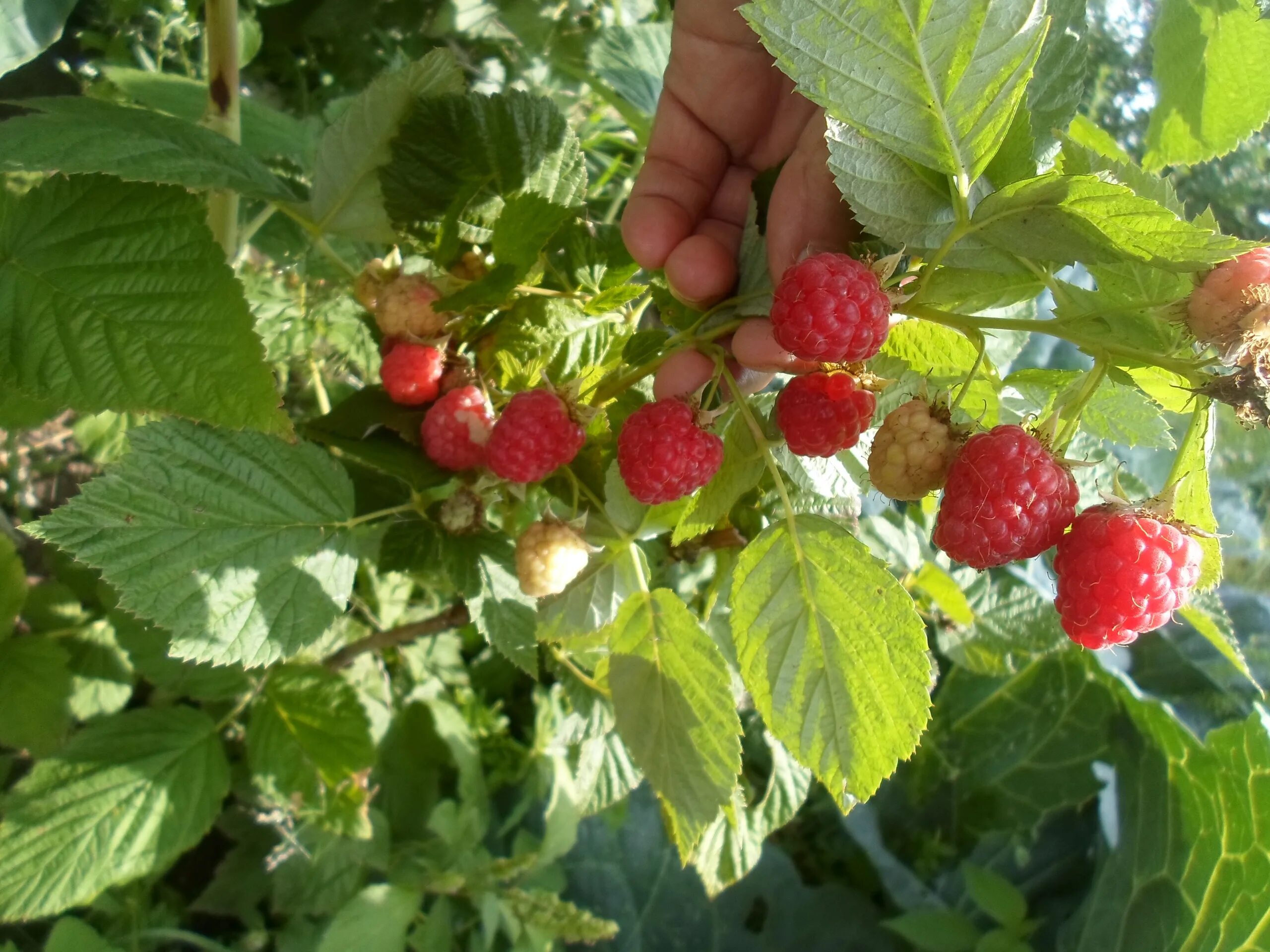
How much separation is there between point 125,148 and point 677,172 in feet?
1.89

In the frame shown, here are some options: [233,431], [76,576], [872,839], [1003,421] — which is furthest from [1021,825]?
[76,576]

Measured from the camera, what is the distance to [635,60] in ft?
4.41

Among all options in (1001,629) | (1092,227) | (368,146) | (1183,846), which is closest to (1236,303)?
(1092,227)

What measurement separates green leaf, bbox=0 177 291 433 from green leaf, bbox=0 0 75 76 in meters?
0.11

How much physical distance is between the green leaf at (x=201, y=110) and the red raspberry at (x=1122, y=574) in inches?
43.2

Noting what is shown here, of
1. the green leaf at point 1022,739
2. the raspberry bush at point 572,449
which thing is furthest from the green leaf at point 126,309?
the green leaf at point 1022,739

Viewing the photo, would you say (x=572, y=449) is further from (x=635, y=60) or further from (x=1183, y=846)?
(x=1183, y=846)

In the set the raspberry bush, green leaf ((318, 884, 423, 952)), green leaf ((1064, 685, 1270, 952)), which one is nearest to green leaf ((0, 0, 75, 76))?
the raspberry bush

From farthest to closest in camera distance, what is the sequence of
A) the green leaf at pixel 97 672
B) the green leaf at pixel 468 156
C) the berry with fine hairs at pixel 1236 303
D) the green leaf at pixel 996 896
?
the green leaf at pixel 996 896 → the green leaf at pixel 97 672 → the green leaf at pixel 468 156 → the berry with fine hairs at pixel 1236 303

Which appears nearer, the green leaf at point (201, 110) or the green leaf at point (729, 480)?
the green leaf at point (729, 480)

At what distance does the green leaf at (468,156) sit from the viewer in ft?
2.74

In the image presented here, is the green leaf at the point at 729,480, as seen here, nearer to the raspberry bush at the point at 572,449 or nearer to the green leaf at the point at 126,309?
the raspberry bush at the point at 572,449

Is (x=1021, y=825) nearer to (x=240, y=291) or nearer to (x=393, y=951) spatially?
(x=393, y=951)

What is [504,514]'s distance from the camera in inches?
38.9
